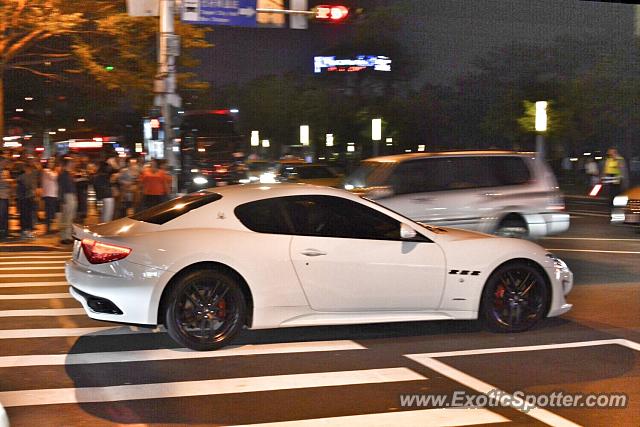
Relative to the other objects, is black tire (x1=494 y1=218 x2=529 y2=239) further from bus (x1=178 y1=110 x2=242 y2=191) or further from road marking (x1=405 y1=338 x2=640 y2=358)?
bus (x1=178 y1=110 x2=242 y2=191)

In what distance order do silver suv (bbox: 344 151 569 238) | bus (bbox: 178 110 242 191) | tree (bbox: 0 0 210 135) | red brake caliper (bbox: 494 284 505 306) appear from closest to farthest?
red brake caliper (bbox: 494 284 505 306) < silver suv (bbox: 344 151 569 238) < tree (bbox: 0 0 210 135) < bus (bbox: 178 110 242 191)

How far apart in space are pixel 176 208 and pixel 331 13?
1387cm

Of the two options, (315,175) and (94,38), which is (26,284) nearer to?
(315,175)

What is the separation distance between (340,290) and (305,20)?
44.6ft

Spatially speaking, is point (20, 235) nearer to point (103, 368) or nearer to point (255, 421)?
point (103, 368)

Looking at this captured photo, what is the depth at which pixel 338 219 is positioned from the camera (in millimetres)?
7973

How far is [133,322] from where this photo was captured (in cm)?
738

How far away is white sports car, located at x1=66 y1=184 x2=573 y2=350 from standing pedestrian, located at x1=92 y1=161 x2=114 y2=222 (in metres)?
9.19

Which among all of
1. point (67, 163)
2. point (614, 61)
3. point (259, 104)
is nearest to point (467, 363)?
point (67, 163)

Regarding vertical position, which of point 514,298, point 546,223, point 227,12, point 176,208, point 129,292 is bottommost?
point 514,298

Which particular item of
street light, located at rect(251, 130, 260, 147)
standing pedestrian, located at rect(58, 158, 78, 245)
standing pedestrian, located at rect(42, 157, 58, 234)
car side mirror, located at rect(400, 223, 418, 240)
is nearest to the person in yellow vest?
standing pedestrian, located at rect(58, 158, 78, 245)

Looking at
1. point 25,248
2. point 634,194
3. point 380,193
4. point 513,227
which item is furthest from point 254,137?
point 380,193

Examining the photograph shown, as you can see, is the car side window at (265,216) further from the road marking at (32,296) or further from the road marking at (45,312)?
the road marking at (32,296)

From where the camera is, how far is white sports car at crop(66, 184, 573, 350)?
742 cm
